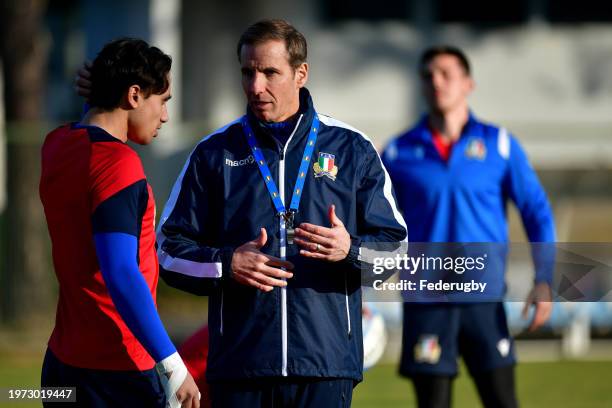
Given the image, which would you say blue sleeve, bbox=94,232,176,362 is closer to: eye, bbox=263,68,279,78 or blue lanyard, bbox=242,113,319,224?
blue lanyard, bbox=242,113,319,224

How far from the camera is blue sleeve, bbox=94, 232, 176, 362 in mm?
4125

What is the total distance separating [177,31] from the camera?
1784 cm

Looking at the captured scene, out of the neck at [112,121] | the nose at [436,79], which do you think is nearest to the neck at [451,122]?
the nose at [436,79]

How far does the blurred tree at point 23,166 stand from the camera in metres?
14.6

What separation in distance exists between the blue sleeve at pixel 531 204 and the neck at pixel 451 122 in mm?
338

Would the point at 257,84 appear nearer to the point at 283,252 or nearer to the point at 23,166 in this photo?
the point at 283,252

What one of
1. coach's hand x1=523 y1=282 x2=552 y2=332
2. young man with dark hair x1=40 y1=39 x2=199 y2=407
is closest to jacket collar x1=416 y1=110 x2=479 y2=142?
coach's hand x1=523 y1=282 x2=552 y2=332

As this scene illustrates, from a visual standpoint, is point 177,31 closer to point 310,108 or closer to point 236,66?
point 236,66

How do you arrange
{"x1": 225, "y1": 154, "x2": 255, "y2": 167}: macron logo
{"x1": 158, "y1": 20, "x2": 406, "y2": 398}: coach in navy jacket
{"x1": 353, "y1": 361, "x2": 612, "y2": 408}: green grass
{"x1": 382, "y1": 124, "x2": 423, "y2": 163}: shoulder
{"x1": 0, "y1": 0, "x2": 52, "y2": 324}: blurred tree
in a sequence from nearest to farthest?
{"x1": 158, "y1": 20, "x2": 406, "y2": 398}: coach in navy jacket
{"x1": 225, "y1": 154, "x2": 255, "y2": 167}: macron logo
{"x1": 382, "y1": 124, "x2": 423, "y2": 163}: shoulder
{"x1": 353, "y1": 361, "x2": 612, "y2": 408}: green grass
{"x1": 0, "y1": 0, "x2": 52, "y2": 324}: blurred tree

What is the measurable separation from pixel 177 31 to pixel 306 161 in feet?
44.0

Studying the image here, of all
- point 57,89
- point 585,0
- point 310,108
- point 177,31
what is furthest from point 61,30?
point 310,108

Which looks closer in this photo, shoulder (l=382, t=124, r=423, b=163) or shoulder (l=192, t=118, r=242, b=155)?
shoulder (l=192, t=118, r=242, b=155)

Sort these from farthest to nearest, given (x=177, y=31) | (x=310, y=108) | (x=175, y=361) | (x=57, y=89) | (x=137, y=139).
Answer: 1. (x=57, y=89)
2. (x=177, y=31)
3. (x=310, y=108)
4. (x=137, y=139)
5. (x=175, y=361)

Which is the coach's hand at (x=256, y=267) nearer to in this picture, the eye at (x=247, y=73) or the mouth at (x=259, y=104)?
the mouth at (x=259, y=104)
